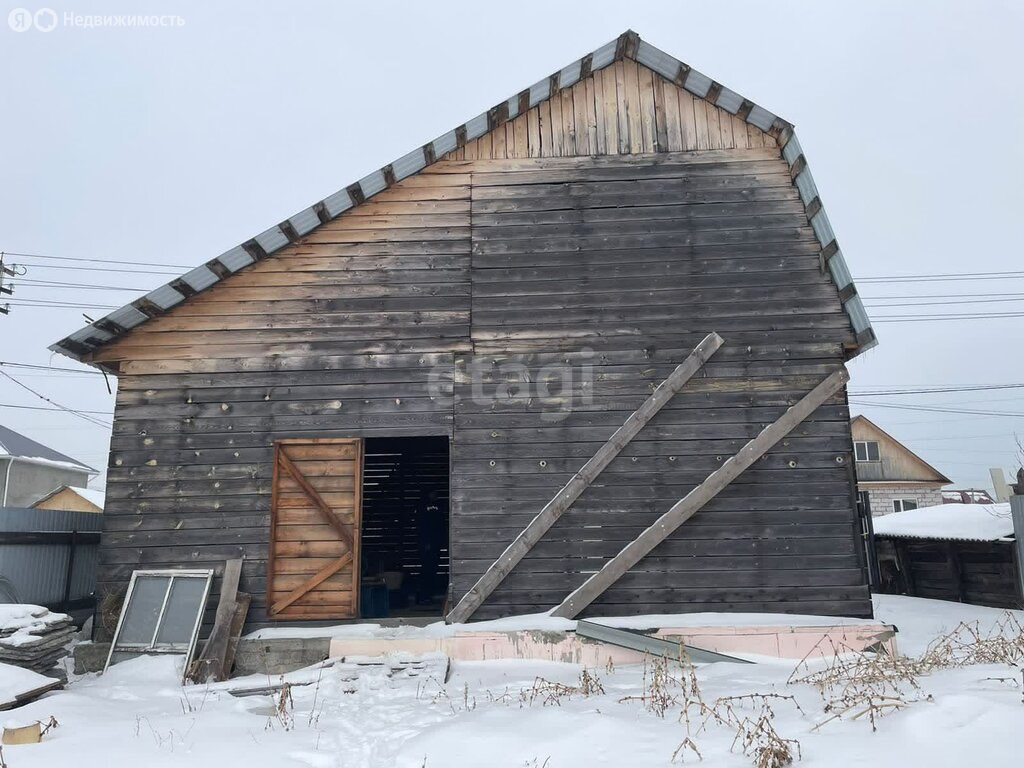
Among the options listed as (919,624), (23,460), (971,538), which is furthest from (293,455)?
(23,460)

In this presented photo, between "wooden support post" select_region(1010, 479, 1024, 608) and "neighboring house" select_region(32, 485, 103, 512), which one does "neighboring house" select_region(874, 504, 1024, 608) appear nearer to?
"wooden support post" select_region(1010, 479, 1024, 608)

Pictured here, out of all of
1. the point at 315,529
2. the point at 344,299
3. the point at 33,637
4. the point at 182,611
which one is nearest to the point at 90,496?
the point at 182,611

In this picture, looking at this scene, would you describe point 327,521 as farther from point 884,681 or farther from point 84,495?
point 84,495

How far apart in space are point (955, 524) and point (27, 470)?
3661 cm

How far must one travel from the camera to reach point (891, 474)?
34438mm

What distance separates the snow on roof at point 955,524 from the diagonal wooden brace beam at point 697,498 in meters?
6.39

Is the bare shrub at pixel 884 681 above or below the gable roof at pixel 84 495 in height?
below

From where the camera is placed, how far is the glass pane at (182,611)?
27.3 feet

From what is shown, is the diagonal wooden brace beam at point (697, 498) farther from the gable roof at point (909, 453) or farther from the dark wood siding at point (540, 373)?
the gable roof at point (909, 453)

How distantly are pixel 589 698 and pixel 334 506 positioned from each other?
13.8ft

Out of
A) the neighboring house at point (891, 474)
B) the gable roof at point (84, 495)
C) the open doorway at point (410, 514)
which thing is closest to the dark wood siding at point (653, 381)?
the open doorway at point (410, 514)

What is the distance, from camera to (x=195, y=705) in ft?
22.7

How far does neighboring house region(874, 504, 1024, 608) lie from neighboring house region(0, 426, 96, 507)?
32.5m

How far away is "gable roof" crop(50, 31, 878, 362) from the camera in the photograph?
8.95 metres
